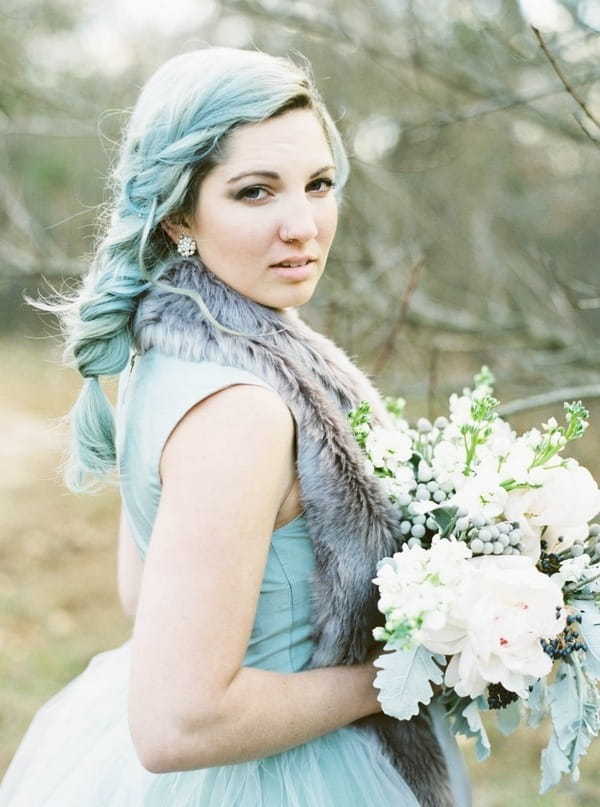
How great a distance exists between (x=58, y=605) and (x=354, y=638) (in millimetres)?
5163

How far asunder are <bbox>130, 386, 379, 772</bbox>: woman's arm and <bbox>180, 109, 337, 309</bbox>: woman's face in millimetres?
306

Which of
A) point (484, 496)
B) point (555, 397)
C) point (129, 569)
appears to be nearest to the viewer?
point (484, 496)

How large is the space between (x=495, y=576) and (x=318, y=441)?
39 cm

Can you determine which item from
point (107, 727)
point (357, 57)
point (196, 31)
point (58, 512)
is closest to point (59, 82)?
point (196, 31)

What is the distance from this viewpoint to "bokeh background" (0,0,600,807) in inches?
157

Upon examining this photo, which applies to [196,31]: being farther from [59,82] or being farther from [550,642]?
[550,642]

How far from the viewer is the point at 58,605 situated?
645 centimetres

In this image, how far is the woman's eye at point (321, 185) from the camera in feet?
6.07

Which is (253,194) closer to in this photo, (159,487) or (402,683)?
(159,487)

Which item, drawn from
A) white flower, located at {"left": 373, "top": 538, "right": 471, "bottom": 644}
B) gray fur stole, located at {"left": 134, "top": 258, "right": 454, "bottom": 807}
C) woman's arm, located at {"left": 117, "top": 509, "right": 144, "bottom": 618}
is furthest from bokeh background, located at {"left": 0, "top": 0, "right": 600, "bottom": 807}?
white flower, located at {"left": 373, "top": 538, "right": 471, "bottom": 644}

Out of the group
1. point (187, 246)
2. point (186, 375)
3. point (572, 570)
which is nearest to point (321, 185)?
point (187, 246)

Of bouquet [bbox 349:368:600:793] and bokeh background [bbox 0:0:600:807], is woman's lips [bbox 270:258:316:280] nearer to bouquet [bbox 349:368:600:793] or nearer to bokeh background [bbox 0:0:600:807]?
bouquet [bbox 349:368:600:793]

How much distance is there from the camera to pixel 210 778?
5.96 feet

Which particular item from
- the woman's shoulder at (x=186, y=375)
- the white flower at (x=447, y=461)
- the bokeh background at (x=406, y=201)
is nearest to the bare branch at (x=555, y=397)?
the bokeh background at (x=406, y=201)
